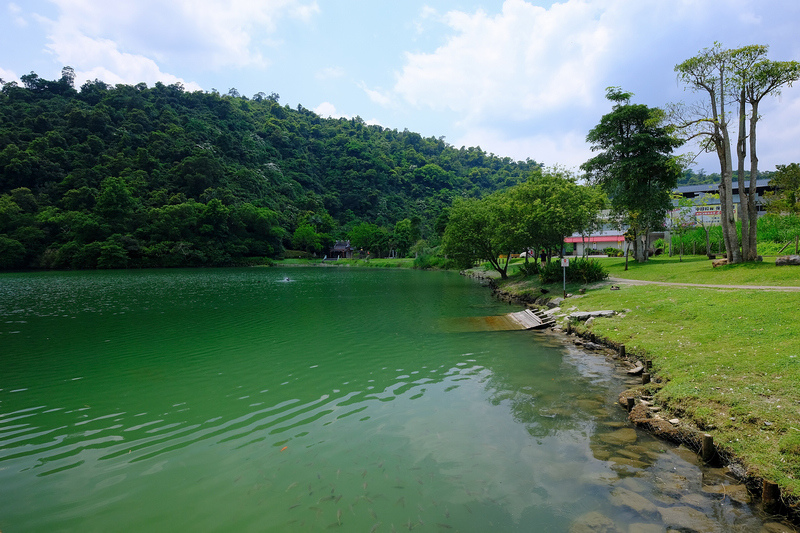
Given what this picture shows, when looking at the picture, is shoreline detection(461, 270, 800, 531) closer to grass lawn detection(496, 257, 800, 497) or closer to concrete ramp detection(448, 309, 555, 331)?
grass lawn detection(496, 257, 800, 497)

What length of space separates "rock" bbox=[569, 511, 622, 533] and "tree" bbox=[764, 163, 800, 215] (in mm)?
40882

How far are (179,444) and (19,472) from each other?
2.74 m

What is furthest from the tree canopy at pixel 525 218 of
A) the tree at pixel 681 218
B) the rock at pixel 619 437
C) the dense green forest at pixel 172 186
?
the dense green forest at pixel 172 186

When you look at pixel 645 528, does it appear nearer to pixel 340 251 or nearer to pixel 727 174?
pixel 727 174

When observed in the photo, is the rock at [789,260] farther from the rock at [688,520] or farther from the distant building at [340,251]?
the distant building at [340,251]

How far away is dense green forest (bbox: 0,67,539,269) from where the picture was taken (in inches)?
3637

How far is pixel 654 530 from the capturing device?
19.3 feet

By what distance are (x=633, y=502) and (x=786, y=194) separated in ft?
139

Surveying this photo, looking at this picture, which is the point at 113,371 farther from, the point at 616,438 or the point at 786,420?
the point at 786,420

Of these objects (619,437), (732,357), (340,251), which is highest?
(340,251)

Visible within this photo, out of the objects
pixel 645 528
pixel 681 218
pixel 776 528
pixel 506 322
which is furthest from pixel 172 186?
pixel 776 528

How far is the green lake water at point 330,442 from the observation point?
636 cm

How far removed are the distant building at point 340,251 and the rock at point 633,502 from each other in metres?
128

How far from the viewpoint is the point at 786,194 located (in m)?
34.6
